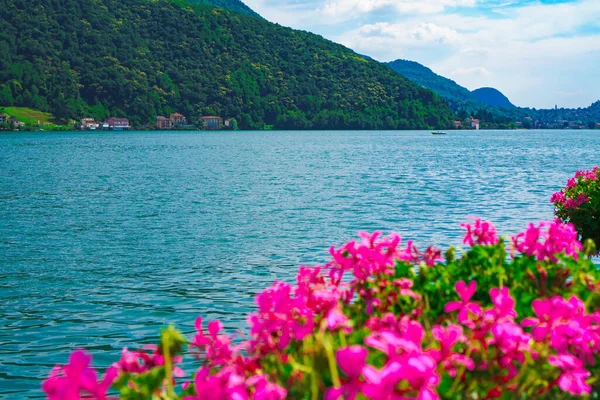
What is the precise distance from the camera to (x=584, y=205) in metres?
17.3

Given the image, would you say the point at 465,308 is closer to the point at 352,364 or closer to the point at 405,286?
the point at 405,286

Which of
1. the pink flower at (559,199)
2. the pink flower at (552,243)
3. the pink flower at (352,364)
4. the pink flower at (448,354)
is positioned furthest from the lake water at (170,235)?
the pink flower at (352,364)

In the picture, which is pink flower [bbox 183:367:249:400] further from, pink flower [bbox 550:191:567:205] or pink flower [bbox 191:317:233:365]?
pink flower [bbox 550:191:567:205]

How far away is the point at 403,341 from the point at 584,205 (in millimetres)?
15699

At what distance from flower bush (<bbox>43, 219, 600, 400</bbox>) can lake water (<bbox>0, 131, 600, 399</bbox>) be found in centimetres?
778

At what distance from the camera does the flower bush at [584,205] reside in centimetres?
1692

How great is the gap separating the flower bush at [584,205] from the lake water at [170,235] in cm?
694

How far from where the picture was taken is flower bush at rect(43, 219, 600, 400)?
2934 mm

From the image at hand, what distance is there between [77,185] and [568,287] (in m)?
48.7

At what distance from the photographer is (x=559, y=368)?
393 centimetres

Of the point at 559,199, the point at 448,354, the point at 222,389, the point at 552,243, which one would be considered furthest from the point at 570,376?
the point at 559,199

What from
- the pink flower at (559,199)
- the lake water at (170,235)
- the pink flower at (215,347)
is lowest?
the lake water at (170,235)

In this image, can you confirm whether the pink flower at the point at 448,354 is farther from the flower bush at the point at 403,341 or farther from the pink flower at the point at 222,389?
the pink flower at the point at 222,389

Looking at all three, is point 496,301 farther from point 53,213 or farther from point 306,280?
point 53,213
